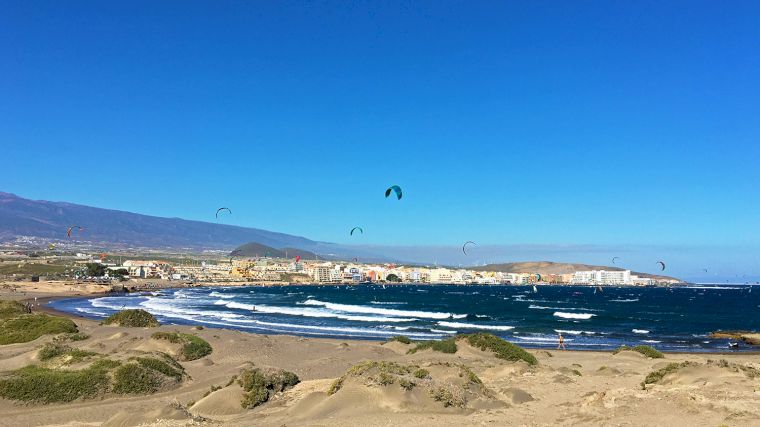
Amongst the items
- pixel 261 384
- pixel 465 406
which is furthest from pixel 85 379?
pixel 465 406

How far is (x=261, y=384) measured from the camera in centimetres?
1485

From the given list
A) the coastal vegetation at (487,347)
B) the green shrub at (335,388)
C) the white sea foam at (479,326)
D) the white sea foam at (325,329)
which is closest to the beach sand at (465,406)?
the green shrub at (335,388)

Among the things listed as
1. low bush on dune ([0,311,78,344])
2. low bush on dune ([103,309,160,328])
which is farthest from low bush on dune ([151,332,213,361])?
low bush on dune ([103,309,160,328])

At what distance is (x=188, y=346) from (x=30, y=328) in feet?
33.7

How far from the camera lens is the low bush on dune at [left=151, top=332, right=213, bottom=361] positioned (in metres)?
23.2

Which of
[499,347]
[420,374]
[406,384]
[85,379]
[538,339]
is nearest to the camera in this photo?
[406,384]

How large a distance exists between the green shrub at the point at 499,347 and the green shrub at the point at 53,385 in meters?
16.6

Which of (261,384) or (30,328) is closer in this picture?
(261,384)

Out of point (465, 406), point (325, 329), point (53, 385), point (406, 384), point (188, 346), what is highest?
point (406, 384)

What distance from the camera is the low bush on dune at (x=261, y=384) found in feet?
46.4

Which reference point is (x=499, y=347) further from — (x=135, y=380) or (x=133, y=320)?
(x=133, y=320)

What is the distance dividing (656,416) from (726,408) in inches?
64.3

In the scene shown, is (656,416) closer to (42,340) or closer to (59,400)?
(59,400)

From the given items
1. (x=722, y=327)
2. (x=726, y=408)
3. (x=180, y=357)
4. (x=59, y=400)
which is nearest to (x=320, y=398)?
(x=59, y=400)
